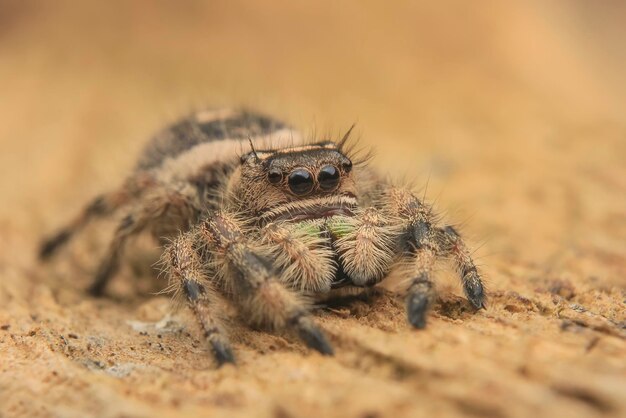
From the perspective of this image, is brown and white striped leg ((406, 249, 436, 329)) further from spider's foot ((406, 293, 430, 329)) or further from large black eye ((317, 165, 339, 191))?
large black eye ((317, 165, 339, 191))

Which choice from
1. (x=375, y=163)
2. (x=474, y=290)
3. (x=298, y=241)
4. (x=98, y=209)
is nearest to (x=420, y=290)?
(x=474, y=290)

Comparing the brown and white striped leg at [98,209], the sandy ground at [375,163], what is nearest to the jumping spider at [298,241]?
the sandy ground at [375,163]

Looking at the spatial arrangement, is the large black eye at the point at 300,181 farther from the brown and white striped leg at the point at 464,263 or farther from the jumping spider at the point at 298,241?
the brown and white striped leg at the point at 464,263

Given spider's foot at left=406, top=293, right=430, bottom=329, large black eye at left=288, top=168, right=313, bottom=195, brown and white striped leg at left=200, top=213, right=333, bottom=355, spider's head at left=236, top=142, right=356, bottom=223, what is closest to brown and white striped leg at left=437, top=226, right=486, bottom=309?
spider's foot at left=406, top=293, right=430, bottom=329

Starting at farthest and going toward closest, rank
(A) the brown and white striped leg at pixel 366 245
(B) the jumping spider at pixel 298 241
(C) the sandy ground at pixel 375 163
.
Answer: (A) the brown and white striped leg at pixel 366 245 → (B) the jumping spider at pixel 298 241 → (C) the sandy ground at pixel 375 163

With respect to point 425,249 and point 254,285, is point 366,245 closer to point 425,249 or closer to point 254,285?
point 425,249

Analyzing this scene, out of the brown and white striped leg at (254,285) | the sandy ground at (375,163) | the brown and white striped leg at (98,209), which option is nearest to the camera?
the sandy ground at (375,163)

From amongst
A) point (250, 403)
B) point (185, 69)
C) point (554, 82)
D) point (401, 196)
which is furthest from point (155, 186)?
point (554, 82)
